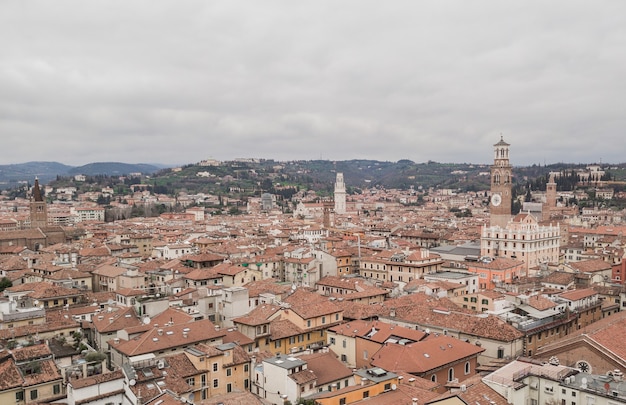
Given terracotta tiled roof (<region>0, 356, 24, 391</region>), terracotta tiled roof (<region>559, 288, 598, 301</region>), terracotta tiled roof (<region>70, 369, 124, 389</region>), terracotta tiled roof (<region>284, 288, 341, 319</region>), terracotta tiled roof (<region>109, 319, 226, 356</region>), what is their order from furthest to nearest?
terracotta tiled roof (<region>559, 288, 598, 301</region>) < terracotta tiled roof (<region>284, 288, 341, 319</region>) < terracotta tiled roof (<region>109, 319, 226, 356</region>) < terracotta tiled roof (<region>0, 356, 24, 391</region>) < terracotta tiled roof (<region>70, 369, 124, 389</region>)

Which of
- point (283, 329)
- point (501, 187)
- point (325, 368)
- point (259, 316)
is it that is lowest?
point (283, 329)

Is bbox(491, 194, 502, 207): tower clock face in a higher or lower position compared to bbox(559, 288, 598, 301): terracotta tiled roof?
higher

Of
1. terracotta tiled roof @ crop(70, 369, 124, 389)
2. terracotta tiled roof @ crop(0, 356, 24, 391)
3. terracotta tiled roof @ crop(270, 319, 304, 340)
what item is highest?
terracotta tiled roof @ crop(70, 369, 124, 389)

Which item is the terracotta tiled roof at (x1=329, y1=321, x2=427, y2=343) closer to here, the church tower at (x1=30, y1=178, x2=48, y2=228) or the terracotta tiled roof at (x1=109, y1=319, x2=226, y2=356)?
the terracotta tiled roof at (x1=109, y1=319, x2=226, y2=356)

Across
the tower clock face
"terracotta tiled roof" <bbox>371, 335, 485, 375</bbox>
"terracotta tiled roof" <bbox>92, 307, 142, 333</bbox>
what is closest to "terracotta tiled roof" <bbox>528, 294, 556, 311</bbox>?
"terracotta tiled roof" <bbox>371, 335, 485, 375</bbox>

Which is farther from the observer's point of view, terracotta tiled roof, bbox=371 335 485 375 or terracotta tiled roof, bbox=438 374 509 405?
terracotta tiled roof, bbox=371 335 485 375

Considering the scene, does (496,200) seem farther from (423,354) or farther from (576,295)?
(423,354)

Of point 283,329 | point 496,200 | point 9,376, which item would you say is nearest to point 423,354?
point 283,329

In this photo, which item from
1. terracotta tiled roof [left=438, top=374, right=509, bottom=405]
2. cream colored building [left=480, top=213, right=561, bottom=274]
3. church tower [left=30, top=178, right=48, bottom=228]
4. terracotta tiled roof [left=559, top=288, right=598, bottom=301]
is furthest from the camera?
church tower [left=30, top=178, right=48, bottom=228]

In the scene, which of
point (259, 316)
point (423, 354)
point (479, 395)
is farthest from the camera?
point (259, 316)

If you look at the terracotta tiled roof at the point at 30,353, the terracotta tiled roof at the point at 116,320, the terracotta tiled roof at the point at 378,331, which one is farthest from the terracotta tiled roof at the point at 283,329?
the terracotta tiled roof at the point at 30,353
